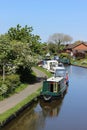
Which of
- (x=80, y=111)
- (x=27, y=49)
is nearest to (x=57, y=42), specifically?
(x=27, y=49)

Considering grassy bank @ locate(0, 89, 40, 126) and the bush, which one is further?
the bush

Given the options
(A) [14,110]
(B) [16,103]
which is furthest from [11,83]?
(A) [14,110]

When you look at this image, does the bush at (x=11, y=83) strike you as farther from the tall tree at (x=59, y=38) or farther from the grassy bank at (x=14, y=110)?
the tall tree at (x=59, y=38)

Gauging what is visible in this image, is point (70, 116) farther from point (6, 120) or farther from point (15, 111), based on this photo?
point (6, 120)

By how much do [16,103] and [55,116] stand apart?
124 inches

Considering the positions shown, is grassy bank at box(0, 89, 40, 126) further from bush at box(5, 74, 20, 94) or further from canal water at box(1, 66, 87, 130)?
bush at box(5, 74, 20, 94)

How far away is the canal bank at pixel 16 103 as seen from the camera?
23578mm

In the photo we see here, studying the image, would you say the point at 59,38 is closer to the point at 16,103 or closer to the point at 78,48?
the point at 78,48

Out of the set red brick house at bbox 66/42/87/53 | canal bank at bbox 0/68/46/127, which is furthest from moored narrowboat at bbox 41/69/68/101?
red brick house at bbox 66/42/87/53

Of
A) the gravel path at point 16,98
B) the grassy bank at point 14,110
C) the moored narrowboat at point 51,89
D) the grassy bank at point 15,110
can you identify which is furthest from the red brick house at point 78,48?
the grassy bank at point 14,110

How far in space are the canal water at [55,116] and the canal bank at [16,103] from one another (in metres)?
0.44

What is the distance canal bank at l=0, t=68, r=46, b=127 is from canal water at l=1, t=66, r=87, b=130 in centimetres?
44

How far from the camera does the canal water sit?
24516 mm

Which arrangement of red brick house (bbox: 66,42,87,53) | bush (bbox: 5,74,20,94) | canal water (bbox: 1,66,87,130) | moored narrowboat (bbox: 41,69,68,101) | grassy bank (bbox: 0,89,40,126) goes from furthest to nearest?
red brick house (bbox: 66,42,87,53) → moored narrowboat (bbox: 41,69,68,101) → bush (bbox: 5,74,20,94) → canal water (bbox: 1,66,87,130) → grassy bank (bbox: 0,89,40,126)
